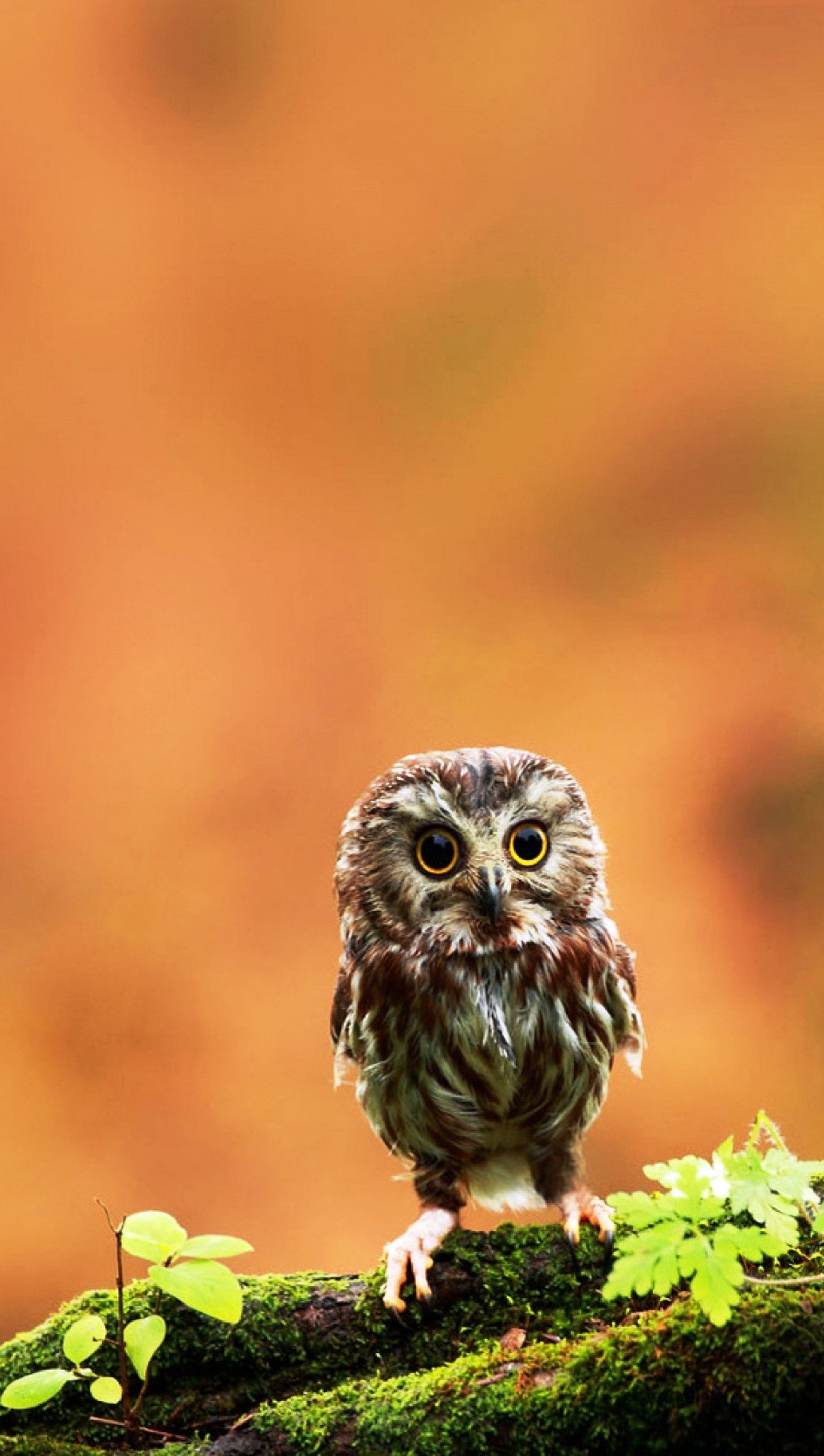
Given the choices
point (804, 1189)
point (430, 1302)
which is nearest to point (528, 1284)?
point (430, 1302)

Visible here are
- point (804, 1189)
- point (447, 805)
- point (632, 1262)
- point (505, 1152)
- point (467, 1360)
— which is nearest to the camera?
point (632, 1262)

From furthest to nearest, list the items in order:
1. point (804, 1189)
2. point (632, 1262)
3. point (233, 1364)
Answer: point (233, 1364)
point (804, 1189)
point (632, 1262)

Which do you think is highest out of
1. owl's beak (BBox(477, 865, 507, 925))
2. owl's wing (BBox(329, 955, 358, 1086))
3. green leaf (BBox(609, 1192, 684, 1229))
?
owl's beak (BBox(477, 865, 507, 925))

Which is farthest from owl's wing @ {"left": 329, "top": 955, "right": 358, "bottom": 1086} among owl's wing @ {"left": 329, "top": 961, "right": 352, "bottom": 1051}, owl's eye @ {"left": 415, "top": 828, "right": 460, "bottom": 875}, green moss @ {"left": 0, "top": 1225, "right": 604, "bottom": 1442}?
green moss @ {"left": 0, "top": 1225, "right": 604, "bottom": 1442}

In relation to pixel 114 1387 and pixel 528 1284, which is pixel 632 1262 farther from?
pixel 114 1387

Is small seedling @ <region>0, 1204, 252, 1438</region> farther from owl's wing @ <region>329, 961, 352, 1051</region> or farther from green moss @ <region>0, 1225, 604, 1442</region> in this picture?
owl's wing @ <region>329, 961, 352, 1051</region>

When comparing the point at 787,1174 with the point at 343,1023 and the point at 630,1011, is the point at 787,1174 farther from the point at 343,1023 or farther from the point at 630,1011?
the point at 343,1023

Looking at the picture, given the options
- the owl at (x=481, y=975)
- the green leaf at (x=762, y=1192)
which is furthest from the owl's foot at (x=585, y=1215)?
the green leaf at (x=762, y=1192)
